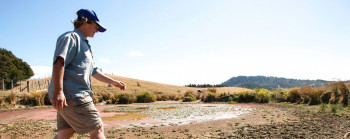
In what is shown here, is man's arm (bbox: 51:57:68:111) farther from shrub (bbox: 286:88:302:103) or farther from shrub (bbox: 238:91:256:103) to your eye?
shrub (bbox: 238:91:256:103)

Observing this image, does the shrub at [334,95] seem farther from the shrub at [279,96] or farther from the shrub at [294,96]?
the shrub at [279,96]

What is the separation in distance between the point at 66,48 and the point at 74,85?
1.20ft

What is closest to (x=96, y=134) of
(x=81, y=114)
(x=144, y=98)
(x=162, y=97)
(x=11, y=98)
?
(x=81, y=114)

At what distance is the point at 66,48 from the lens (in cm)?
Answer: 204

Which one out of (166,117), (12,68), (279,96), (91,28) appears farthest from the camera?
(12,68)

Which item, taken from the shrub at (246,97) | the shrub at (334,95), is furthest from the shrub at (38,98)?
the shrub at (334,95)

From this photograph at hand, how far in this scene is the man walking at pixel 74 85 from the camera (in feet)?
6.48

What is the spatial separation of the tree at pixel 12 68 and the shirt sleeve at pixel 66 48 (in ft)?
136

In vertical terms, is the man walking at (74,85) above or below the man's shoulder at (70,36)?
Result: below

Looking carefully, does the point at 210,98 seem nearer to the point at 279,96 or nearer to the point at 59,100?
the point at 279,96

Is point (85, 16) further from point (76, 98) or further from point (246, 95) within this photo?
point (246, 95)

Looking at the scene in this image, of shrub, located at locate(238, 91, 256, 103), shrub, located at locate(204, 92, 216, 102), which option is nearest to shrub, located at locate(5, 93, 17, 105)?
shrub, located at locate(204, 92, 216, 102)

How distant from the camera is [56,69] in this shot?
1.96 metres

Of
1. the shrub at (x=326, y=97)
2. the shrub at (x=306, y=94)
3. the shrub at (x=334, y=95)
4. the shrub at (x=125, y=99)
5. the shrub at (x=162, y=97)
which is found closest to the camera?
the shrub at (x=334, y=95)
